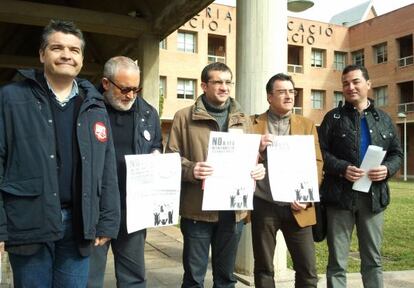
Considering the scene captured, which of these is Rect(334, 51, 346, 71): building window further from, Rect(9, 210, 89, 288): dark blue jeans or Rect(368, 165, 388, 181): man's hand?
Rect(9, 210, 89, 288): dark blue jeans

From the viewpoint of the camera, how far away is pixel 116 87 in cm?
321

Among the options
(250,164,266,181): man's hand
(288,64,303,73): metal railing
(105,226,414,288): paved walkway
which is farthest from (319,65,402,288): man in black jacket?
(288,64,303,73): metal railing

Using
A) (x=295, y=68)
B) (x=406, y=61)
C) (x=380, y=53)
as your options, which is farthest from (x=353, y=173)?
(x=380, y=53)

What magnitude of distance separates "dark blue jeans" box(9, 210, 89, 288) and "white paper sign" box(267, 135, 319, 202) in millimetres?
1614

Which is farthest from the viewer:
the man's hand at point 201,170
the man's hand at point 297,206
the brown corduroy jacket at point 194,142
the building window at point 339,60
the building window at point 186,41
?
the building window at point 339,60

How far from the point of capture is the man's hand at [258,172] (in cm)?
357

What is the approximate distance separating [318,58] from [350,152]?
126ft

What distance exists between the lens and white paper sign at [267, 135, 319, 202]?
12.1 feet

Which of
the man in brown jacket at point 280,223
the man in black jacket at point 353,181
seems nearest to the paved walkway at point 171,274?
the man in black jacket at point 353,181

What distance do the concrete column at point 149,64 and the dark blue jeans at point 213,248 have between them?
734 centimetres

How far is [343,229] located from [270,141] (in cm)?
104

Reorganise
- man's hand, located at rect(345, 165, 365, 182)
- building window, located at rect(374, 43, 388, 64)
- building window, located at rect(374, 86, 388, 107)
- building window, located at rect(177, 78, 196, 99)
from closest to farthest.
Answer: man's hand, located at rect(345, 165, 365, 182) → building window, located at rect(177, 78, 196, 99) → building window, located at rect(374, 86, 388, 107) → building window, located at rect(374, 43, 388, 64)

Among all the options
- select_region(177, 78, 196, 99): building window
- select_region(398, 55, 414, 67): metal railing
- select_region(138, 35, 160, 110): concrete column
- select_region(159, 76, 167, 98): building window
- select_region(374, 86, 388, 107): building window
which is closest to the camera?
select_region(138, 35, 160, 110): concrete column

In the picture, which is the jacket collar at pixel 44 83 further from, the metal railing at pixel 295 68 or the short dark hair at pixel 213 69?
the metal railing at pixel 295 68
